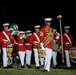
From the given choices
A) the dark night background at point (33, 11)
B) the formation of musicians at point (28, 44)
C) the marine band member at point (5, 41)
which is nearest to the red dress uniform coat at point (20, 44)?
the formation of musicians at point (28, 44)

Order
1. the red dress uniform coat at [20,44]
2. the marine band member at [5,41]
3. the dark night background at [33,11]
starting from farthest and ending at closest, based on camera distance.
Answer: the dark night background at [33,11] → the red dress uniform coat at [20,44] → the marine band member at [5,41]

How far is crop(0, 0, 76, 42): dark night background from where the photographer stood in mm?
28688

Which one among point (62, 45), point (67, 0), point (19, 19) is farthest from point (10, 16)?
point (62, 45)

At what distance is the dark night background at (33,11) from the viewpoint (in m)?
28.7

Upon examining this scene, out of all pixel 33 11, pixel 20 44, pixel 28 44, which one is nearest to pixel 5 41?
pixel 20 44

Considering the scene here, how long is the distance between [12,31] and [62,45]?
2.91m

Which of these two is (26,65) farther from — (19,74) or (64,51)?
(19,74)

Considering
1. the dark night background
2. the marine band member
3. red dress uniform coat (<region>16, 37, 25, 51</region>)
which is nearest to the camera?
the marine band member

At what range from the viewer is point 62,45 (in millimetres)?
19875

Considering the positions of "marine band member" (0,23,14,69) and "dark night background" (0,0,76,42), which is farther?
"dark night background" (0,0,76,42)

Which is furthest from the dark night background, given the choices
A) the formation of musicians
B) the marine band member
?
the marine band member

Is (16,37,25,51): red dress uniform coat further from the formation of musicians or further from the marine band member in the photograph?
the marine band member

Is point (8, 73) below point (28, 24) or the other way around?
below

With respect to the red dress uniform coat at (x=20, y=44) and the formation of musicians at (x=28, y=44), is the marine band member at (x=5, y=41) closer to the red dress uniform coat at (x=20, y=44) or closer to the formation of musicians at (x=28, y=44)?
the formation of musicians at (x=28, y=44)
